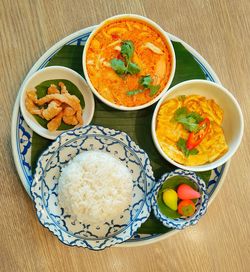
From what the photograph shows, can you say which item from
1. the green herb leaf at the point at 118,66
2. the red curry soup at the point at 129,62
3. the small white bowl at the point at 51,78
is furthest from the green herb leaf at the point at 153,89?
the small white bowl at the point at 51,78

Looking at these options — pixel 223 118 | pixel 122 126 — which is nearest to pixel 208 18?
pixel 223 118

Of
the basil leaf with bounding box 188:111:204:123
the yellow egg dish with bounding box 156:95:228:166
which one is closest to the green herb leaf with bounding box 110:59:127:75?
the yellow egg dish with bounding box 156:95:228:166

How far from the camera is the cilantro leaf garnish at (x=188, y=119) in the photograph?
1748 millimetres

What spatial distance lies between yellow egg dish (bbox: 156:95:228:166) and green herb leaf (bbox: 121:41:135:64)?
23 centimetres

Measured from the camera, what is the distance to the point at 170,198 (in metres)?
1.75

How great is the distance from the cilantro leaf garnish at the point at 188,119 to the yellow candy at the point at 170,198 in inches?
10.0

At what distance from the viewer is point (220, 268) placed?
1.99 metres

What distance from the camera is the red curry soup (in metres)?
1.70

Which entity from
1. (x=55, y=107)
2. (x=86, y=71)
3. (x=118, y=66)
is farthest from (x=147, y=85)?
(x=55, y=107)

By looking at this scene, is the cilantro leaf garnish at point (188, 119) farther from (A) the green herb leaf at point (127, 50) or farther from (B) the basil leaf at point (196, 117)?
(A) the green herb leaf at point (127, 50)

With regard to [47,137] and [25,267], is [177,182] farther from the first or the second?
[25,267]

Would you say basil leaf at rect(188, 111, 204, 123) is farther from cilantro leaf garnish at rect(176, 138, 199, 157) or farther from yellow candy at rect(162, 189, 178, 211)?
yellow candy at rect(162, 189, 178, 211)

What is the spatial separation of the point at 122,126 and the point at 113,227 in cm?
40

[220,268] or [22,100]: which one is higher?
[22,100]
